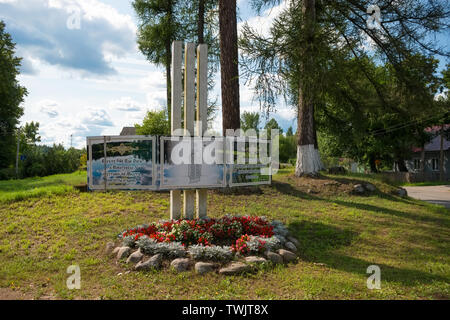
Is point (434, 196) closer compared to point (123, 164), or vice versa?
point (123, 164)

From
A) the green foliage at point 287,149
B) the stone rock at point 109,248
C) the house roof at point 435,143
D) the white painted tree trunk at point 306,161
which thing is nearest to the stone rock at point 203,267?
the stone rock at point 109,248

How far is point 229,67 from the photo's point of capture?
1041 centimetres

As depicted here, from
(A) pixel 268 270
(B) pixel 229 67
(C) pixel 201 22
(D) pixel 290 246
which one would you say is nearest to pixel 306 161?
(B) pixel 229 67

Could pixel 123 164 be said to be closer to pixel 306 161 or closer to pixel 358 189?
pixel 306 161

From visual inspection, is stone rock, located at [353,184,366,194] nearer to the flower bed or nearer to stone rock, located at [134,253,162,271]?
the flower bed

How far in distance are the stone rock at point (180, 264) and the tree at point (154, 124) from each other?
72.5 feet

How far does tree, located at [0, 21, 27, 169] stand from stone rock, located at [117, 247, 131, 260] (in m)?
24.0

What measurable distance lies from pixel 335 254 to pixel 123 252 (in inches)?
164

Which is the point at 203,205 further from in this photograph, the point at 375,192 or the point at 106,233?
the point at 375,192

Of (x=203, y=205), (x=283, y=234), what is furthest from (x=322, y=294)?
(x=203, y=205)

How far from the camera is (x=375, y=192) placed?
1300 cm

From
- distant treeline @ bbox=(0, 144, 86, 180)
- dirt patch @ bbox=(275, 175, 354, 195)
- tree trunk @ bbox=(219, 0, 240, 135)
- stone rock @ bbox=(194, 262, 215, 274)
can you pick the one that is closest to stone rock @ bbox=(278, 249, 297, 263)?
stone rock @ bbox=(194, 262, 215, 274)

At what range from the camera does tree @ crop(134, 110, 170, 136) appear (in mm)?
27453
